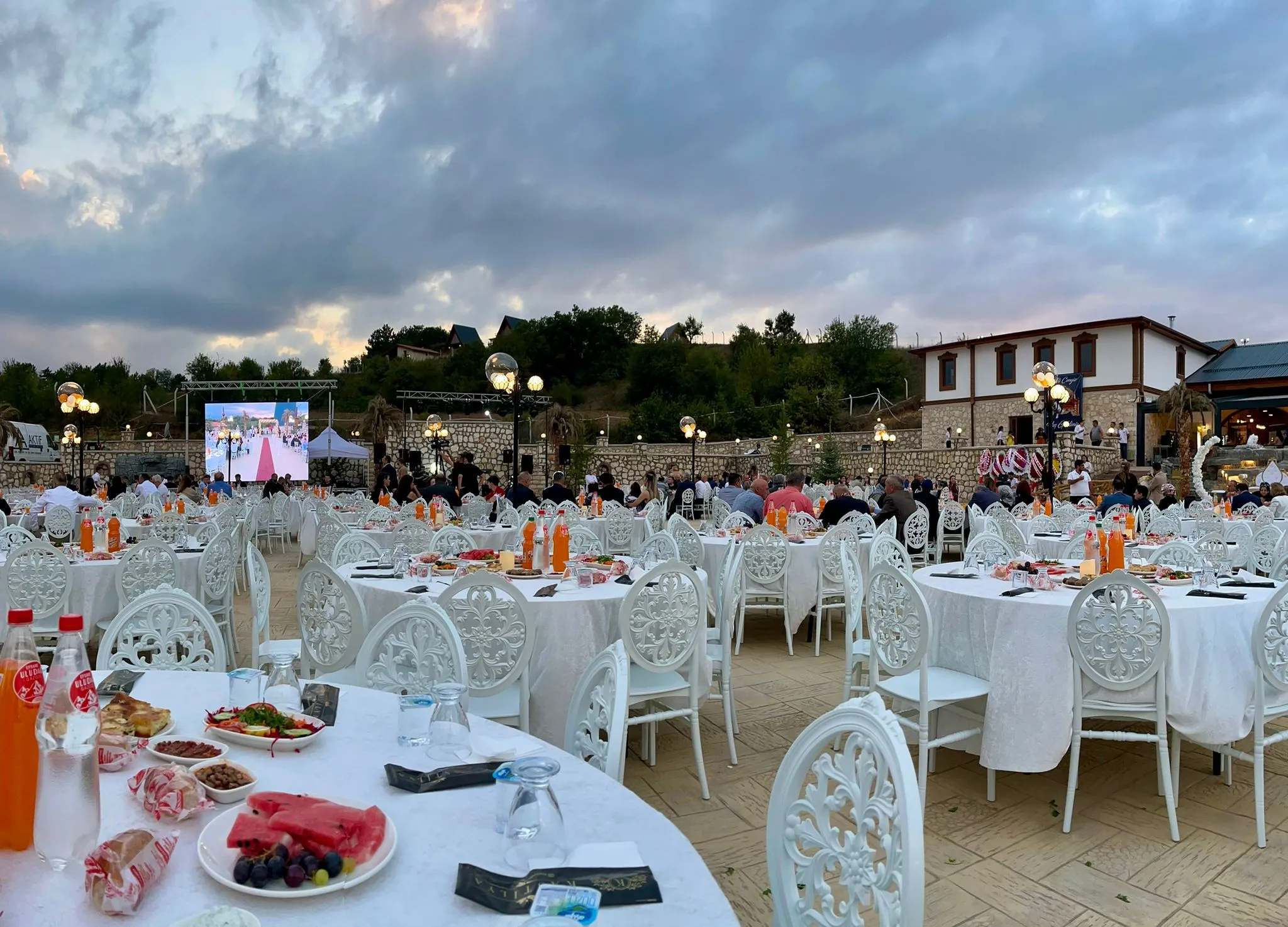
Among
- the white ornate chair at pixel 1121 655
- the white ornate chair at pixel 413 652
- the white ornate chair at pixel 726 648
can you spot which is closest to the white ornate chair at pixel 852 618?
the white ornate chair at pixel 726 648

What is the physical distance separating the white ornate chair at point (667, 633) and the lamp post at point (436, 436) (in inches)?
896

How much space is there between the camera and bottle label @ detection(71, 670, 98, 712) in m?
1.01

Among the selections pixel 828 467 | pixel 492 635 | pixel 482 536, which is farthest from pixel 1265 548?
pixel 828 467

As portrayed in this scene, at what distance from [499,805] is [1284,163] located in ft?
102

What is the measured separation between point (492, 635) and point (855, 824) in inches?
83.8

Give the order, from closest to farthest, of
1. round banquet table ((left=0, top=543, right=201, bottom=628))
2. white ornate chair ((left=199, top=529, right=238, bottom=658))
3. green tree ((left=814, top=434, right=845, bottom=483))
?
round banquet table ((left=0, top=543, right=201, bottom=628)), white ornate chair ((left=199, top=529, right=238, bottom=658)), green tree ((left=814, top=434, right=845, bottom=483))

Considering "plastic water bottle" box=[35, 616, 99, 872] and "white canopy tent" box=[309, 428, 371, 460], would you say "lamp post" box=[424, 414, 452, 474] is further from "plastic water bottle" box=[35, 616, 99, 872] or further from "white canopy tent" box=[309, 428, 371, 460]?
"plastic water bottle" box=[35, 616, 99, 872]

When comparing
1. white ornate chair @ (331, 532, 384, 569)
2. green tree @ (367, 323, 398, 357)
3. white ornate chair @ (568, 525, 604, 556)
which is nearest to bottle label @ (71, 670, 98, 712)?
white ornate chair @ (331, 532, 384, 569)

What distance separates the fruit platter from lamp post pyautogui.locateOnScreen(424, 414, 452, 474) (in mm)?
24176

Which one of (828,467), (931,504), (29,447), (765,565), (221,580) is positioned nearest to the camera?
(221,580)

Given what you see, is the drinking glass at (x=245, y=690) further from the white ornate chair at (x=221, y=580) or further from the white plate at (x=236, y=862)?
the white ornate chair at (x=221, y=580)

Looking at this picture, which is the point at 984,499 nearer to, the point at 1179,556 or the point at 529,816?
the point at 1179,556

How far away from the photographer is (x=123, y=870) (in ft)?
2.99

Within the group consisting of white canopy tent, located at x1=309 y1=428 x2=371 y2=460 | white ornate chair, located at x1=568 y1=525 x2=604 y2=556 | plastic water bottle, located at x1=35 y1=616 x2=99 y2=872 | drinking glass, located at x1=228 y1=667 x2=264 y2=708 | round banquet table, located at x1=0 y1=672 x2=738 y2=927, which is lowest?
white ornate chair, located at x1=568 y1=525 x2=604 y2=556
